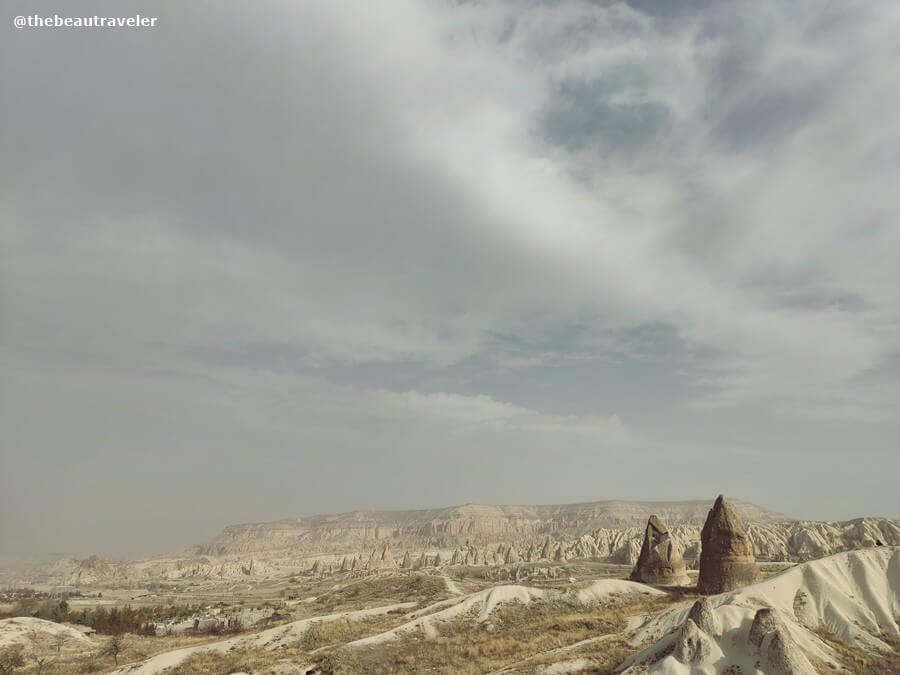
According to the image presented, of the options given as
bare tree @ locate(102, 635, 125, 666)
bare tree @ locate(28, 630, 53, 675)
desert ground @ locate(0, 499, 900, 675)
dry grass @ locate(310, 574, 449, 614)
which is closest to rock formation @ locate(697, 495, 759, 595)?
desert ground @ locate(0, 499, 900, 675)

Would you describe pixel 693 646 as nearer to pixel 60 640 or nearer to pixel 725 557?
pixel 725 557

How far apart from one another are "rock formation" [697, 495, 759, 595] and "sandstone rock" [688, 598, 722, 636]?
63.3 feet

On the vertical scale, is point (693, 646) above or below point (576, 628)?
above

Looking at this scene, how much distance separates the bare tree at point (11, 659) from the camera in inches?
1284

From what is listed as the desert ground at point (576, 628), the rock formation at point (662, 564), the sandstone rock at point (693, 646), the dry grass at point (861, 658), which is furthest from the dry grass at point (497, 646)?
the rock formation at point (662, 564)

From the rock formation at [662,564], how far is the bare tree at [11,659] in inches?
1828

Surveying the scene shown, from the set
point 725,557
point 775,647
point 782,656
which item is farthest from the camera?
point 725,557

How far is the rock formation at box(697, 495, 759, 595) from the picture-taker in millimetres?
36531

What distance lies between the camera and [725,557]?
37.2 metres

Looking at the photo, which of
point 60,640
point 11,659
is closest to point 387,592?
point 60,640

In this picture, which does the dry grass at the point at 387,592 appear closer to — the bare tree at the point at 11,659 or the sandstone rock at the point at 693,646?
the bare tree at the point at 11,659

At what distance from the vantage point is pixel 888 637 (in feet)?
84.8

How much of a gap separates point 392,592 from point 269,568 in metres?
128

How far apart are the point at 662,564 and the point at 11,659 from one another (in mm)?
48987
